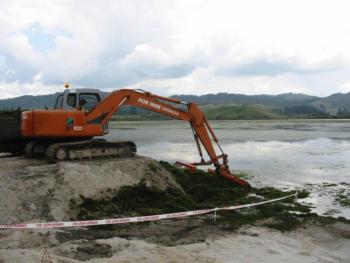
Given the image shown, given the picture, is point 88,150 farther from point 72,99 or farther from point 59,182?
point 59,182

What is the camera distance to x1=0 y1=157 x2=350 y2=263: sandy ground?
348 inches

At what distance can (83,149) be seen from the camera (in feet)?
51.3

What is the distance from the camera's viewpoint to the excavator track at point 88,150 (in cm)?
1517

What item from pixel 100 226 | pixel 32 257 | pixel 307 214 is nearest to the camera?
pixel 32 257

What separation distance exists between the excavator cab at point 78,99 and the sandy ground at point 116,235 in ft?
7.96

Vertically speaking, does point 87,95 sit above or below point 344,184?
above

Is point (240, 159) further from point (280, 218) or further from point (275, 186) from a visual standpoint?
point (280, 218)

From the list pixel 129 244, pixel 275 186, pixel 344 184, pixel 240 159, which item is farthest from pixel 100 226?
pixel 240 159

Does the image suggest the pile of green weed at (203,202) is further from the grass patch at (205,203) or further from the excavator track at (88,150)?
the excavator track at (88,150)

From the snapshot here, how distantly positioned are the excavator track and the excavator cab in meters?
1.54

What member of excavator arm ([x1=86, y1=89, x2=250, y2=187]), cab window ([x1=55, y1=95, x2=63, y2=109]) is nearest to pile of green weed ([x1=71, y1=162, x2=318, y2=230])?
excavator arm ([x1=86, y1=89, x2=250, y2=187])

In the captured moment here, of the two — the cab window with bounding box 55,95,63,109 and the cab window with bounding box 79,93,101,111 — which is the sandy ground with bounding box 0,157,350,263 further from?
the cab window with bounding box 79,93,101,111

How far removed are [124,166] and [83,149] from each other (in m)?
1.56

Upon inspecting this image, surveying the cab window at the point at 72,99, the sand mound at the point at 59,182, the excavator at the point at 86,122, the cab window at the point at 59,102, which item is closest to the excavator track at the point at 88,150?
the excavator at the point at 86,122
